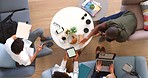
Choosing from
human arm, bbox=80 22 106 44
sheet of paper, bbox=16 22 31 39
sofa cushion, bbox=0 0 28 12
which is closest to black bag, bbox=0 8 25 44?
sheet of paper, bbox=16 22 31 39

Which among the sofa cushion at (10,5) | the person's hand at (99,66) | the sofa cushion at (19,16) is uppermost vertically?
the sofa cushion at (10,5)

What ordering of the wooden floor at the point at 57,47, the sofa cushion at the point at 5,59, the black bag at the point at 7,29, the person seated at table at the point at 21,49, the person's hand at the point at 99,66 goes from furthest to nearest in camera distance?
the wooden floor at the point at 57,47 → the person's hand at the point at 99,66 → the black bag at the point at 7,29 → the sofa cushion at the point at 5,59 → the person seated at table at the point at 21,49

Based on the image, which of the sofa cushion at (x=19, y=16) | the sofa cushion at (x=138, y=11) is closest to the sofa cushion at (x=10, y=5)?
the sofa cushion at (x=19, y=16)

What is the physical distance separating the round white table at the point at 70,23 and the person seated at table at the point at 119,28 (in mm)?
121

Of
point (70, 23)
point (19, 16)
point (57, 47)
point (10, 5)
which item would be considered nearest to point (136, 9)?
point (70, 23)

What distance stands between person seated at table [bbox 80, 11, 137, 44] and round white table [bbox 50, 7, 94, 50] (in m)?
0.12

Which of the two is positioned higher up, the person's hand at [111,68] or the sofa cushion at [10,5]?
the sofa cushion at [10,5]

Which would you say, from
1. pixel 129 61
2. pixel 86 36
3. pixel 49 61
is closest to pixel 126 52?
pixel 129 61

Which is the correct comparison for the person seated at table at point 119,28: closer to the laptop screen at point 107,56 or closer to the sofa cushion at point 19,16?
the laptop screen at point 107,56

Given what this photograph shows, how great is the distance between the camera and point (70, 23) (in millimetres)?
3160

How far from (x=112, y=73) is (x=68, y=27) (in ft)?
2.47

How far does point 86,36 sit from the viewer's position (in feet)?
10.4

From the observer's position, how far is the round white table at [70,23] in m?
3.15

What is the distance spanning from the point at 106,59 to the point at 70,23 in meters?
0.61
